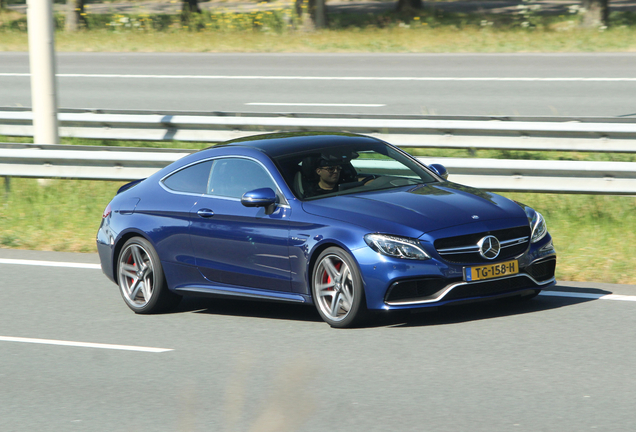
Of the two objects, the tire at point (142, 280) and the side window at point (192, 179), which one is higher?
the side window at point (192, 179)

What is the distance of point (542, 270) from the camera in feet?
24.9

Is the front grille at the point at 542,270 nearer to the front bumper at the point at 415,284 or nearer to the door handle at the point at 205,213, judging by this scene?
the front bumper at the point at 415,284

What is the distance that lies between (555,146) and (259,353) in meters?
5.69

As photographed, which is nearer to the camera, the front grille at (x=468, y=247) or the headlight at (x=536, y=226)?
the front grille at (x=468, y=247)

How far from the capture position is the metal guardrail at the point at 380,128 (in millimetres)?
11203

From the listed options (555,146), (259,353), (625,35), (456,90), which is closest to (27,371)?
(259,353)

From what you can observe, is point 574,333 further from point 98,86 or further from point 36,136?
point 98,86

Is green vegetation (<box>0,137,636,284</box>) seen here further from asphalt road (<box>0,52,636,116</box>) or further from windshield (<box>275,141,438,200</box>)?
asphalt road (<box>0,52,636,116</box>)

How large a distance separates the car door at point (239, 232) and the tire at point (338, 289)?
32 centimetres

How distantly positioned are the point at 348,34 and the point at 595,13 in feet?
21.7

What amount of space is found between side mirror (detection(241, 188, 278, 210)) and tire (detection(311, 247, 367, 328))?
598 millimetres

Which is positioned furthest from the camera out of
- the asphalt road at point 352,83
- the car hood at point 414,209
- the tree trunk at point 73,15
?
the tree trunk at point 73,15

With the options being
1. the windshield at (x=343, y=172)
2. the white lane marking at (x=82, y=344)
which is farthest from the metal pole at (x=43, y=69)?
the windshield at (x=343, y=172)

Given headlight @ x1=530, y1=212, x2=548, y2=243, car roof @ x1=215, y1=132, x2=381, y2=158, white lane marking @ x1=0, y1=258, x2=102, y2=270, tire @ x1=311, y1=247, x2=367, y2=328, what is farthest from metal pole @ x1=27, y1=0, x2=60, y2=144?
headlight @ x1=530, y1=212, x2=548, y2=243
